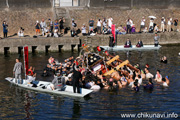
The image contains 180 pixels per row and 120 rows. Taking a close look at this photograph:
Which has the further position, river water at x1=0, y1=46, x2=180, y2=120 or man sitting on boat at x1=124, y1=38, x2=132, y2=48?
man sitting on boat at x1=124, y1=38, x2=132, y2=48

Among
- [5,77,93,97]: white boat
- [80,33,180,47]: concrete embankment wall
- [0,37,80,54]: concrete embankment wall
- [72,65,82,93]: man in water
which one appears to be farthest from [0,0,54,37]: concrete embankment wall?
[72,65,82,93]: man in water

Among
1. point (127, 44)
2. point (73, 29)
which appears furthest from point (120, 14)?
point (73, 29)

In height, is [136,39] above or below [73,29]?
below

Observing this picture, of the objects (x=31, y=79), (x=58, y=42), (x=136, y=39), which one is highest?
(x=136, y=39)

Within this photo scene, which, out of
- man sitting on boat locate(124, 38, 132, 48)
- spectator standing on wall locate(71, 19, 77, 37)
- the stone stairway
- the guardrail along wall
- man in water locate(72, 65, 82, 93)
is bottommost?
man in water locate(72, 65, 82, 93)

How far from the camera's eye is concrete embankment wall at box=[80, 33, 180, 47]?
43875 mm

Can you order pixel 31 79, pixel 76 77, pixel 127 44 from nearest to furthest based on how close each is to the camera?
pixel 76 77 → pixel 31 79 → pixel 127 44

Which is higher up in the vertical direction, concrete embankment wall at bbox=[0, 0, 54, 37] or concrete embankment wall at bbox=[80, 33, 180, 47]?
concrete embankment wall at bbox=[0, 0, 54, 37]

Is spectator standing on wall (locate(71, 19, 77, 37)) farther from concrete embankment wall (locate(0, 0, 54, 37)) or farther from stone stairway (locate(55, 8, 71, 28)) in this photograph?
concrete embankment wall (locate(0, 0, 54, 37))

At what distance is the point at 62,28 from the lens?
4503 cm

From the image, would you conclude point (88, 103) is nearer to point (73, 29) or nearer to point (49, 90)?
point (49, 90)

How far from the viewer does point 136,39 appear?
45375mm

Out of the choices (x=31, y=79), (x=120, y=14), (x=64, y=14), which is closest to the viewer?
(x=31, y=79)

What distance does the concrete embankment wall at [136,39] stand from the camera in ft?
144
